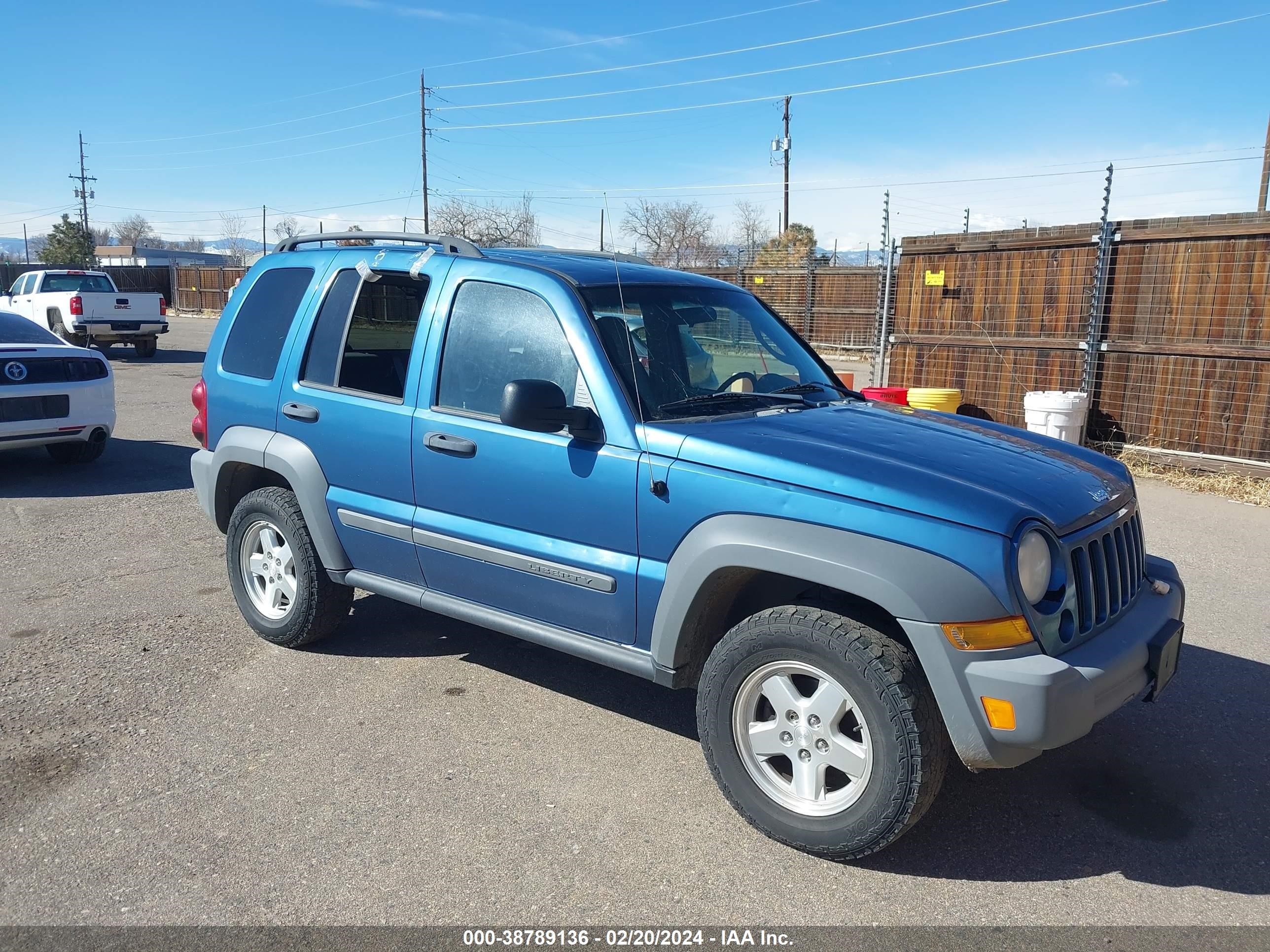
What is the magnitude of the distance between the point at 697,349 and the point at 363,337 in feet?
5.41

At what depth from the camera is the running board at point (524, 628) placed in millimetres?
3754

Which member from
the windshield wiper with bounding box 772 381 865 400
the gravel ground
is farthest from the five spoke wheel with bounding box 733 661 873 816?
the windshield wiper with bounding box 772 381 865 400

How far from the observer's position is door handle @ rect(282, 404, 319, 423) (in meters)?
4.76

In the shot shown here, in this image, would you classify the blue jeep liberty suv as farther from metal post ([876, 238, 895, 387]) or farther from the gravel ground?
metal post ([876, 238, 895, 387])

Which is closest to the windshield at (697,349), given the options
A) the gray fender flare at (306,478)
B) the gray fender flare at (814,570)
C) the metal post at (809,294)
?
the gray fender flare at (814,570)

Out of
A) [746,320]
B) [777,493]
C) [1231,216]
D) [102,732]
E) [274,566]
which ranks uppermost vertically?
[1231,216]

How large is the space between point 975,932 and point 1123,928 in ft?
1.50

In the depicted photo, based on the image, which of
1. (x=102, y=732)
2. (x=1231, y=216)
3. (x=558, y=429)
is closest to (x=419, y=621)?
(x=102, y=732)

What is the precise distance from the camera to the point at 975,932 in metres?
3.00

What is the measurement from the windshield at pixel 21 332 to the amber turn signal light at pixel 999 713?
9640mm

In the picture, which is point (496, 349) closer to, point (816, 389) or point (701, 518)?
point (701, 518)

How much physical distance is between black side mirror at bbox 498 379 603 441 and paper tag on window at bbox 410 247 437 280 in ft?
3.71

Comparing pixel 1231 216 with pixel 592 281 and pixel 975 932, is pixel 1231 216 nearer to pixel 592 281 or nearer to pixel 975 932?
pixel 592 281

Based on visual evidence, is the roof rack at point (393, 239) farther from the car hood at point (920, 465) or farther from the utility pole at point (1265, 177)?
the utility pole at point (1265, 177)
